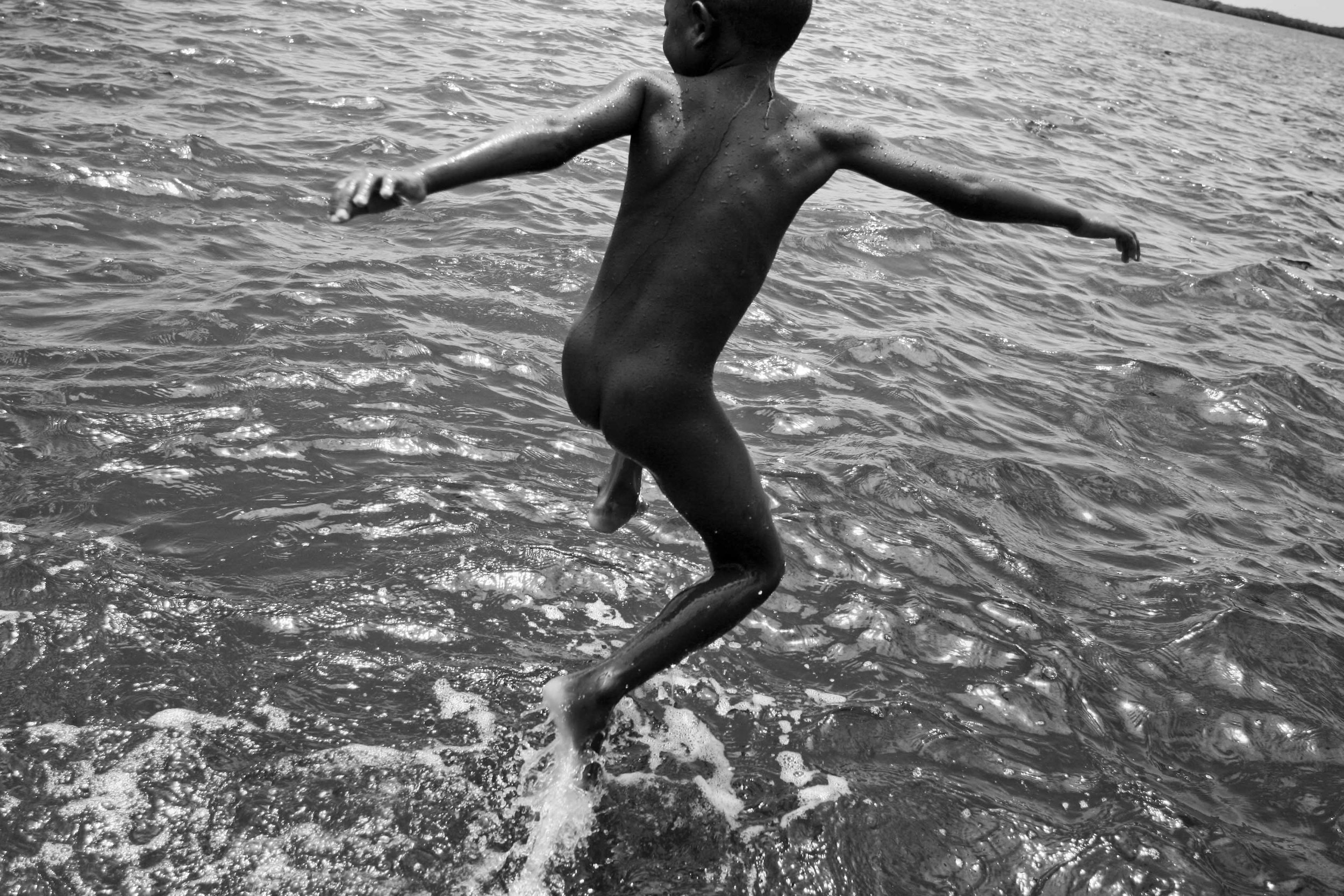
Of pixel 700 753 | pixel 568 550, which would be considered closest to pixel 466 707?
pixel 700 753

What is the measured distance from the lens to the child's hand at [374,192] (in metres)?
2.25

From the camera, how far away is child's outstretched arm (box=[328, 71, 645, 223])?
231 cm

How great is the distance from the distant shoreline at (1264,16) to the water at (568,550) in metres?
54.7

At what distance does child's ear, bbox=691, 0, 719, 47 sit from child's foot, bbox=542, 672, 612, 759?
1737 millimetres

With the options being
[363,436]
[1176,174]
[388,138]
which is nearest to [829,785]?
[363,436]

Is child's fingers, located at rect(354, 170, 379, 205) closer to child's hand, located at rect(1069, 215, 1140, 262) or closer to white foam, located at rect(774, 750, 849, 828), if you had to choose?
child's hand, located at rect(1069, 215, 1140, 262)

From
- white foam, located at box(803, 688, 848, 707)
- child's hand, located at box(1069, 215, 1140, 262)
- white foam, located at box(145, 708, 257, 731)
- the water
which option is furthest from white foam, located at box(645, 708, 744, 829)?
child's hand, located at box(1069, 215, 1140, 262)

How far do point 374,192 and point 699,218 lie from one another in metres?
0.89

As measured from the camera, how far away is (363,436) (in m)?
4.87

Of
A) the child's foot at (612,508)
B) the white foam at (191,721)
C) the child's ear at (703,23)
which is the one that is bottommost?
the white foam at (191,721)

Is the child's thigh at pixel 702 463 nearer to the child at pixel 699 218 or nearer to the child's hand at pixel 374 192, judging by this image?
the child at pixel 699 218

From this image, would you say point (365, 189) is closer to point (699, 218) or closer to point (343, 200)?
point (343, 200)

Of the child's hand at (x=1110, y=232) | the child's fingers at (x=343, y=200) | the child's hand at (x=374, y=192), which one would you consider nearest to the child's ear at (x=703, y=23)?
the child's hand at (x=374, y=192)

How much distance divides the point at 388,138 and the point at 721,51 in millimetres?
6367
